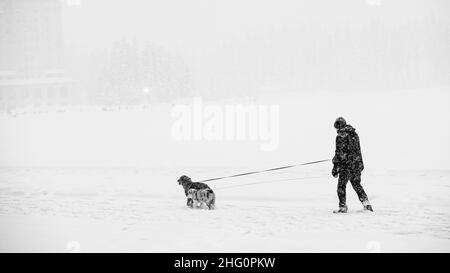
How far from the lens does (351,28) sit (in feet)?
231

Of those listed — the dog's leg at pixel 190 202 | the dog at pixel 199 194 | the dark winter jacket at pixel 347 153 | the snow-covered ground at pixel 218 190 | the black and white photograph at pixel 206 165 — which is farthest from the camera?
the dog's leg at pixel 190 202

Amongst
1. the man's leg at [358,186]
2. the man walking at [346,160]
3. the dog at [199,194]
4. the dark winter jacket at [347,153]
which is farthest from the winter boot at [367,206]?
the dog at [199,194]

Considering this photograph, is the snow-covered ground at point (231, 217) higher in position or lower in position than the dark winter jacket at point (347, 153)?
lower

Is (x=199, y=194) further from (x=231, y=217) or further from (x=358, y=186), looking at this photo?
(x=358, y=186)

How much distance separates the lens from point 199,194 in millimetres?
9805

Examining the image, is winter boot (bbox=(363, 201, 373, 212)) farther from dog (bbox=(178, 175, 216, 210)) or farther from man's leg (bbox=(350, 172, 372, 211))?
dog (bbox=(178, 175, 216, 210))

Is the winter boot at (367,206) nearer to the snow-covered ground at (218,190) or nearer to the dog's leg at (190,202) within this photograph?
the snow-covered ground at (218,190)

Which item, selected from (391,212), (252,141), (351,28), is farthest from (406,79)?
(391,212)

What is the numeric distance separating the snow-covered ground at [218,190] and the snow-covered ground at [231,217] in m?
0.03

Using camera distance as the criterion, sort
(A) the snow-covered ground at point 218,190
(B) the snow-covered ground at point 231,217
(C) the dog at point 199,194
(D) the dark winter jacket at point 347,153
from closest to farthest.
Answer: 1. (B) the snow-covered ground at point 231,217
2. (A) the snow-covered ground at point 218,190
3. (D) the dark winter jacket at point 347,153
4. (C) the dog at point 199,194

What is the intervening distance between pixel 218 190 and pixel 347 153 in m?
4.33

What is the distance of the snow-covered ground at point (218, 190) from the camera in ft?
25.5

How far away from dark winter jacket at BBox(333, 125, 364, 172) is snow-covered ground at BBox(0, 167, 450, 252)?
96cm
